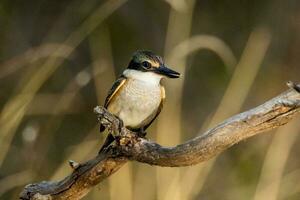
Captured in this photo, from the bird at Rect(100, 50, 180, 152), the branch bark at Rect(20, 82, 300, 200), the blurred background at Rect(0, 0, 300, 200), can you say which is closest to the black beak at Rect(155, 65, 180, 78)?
the bird at Rect(100, 50, 180, 152)

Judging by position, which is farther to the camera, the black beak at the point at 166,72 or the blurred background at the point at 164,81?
the blurred background at the point at 164,81

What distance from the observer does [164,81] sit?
16.4ft

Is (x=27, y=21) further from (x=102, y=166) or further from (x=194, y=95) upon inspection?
(x=102, y=166)

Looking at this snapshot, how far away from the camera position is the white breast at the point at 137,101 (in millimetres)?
3622

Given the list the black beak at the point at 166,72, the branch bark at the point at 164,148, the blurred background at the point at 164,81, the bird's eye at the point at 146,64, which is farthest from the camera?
the blurred background at the point at 164,81

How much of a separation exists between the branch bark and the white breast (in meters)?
0.40

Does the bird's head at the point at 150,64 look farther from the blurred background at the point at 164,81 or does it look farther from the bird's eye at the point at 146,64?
the blurred background at the point at 164,81

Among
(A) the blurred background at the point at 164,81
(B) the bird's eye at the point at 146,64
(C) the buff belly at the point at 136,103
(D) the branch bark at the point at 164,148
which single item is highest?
(A) the blurred background at the point at 164,81

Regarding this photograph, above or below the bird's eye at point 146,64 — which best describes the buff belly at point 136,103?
below

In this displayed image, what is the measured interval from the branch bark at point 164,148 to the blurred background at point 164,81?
94 centimetres

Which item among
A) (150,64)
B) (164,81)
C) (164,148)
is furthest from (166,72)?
(164,81)

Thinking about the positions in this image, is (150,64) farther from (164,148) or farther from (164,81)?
(164,81)

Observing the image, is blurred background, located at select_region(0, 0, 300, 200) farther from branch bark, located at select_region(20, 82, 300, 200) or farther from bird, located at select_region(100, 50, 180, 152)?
branch bark, located at select_region(20, 82, 300, 200)

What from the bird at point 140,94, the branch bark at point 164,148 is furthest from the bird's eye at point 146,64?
the branch bark at point 164,148
